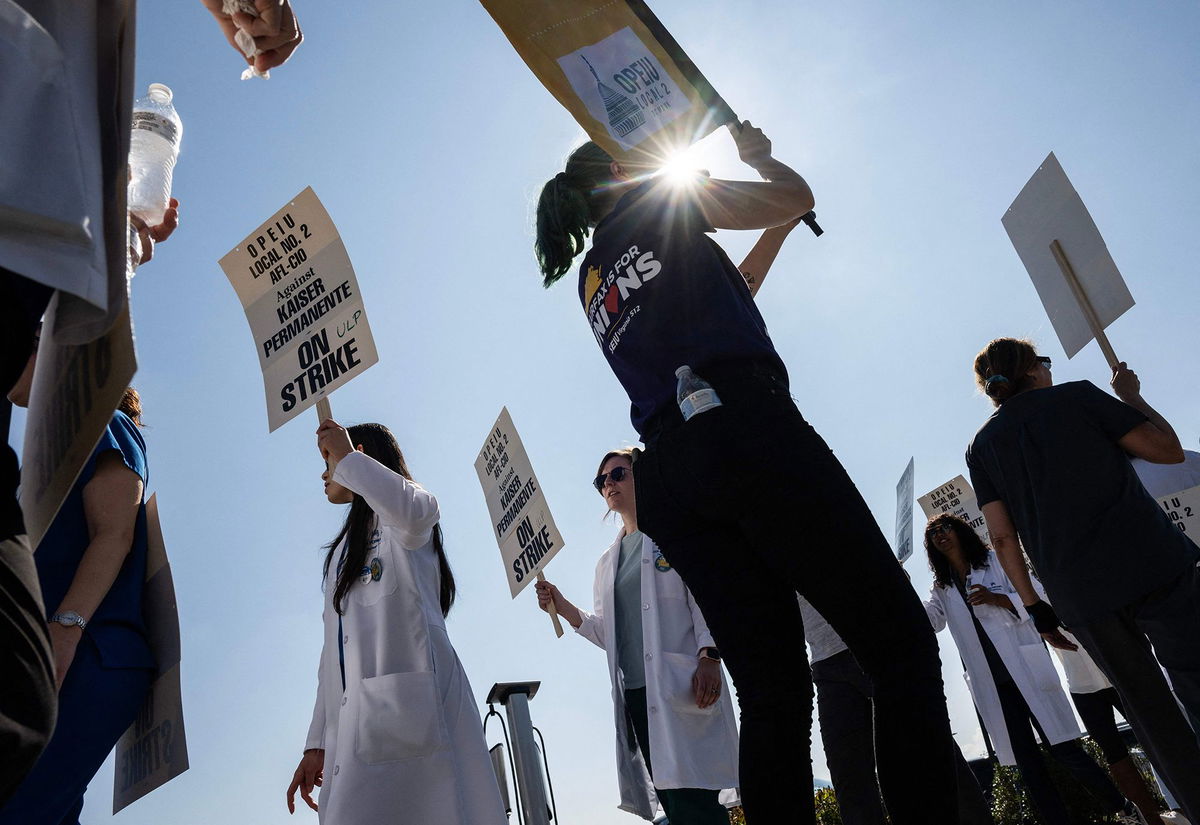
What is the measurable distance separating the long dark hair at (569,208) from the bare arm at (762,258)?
0.68 metres

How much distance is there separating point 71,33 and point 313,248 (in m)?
3.06

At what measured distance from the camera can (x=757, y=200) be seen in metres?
2.34

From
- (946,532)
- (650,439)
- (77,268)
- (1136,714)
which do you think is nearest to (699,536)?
(650,439)

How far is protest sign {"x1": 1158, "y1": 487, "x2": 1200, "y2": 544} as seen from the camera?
491 centimetres

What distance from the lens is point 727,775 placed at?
426cm

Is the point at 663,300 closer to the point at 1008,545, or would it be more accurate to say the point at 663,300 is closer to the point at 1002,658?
the point at 1008,545

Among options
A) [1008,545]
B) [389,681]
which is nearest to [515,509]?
[389,681]

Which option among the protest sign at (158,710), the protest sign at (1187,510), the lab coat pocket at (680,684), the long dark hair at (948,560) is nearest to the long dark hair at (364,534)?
the protest sign at (158,710)

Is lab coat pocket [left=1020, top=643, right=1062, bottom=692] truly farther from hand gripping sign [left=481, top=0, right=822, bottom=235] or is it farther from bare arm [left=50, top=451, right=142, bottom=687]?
bare arm [left=50, top=451, right=142, bottom=687]

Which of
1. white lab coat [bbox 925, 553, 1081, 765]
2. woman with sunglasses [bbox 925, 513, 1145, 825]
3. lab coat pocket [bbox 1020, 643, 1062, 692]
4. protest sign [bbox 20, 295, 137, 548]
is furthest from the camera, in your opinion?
lab coat pocket [bbox 1020, 643, 1062, 692]

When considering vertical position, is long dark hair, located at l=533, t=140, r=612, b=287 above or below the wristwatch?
above

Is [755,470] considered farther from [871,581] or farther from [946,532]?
[946,532]

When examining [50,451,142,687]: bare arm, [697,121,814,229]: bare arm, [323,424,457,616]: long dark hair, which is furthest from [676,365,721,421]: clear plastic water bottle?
[323,424,457,616]: long dark hair

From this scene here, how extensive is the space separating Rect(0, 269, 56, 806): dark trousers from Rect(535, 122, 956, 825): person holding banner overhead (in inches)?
51.1
